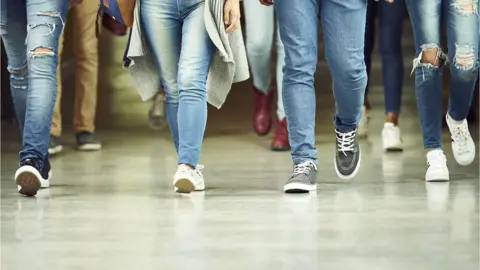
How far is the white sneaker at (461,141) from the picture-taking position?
5457 millimetres

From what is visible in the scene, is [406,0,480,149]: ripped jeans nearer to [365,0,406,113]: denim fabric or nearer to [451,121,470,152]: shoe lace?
[451,121,470,152]: shoe lace

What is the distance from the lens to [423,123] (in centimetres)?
533

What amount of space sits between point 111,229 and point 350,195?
1.15 m

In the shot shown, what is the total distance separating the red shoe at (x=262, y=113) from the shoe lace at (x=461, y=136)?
76.5 inches

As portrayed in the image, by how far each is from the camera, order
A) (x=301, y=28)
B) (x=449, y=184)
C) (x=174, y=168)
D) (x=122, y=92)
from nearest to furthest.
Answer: (x=301, y=28) < (x=449, y=184) < (x=174, y=168) < (x=122, y=92)

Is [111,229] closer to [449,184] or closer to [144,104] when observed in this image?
[449,184]

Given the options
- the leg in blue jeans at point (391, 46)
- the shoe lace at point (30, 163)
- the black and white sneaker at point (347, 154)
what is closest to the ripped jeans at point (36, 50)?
the shoe lace at point (30, 163)

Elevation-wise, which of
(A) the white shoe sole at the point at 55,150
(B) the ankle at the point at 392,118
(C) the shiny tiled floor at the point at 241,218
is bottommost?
(C) the shiny tiled floor at the point at 241,218

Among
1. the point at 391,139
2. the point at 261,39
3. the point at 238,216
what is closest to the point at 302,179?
the point at 238,216

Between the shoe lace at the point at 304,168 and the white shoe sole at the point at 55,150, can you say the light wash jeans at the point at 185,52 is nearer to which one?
the shoe lace at the point at 304,168

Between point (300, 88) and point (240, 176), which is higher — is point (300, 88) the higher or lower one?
the higher one

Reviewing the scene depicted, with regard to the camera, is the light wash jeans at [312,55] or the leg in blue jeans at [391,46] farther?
the leg in blue jeans at [391,46]

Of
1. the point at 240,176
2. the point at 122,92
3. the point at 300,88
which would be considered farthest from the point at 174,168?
the point at 122,92

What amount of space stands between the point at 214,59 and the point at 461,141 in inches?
49.0
